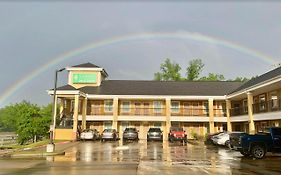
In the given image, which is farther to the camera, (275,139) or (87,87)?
(87,87)

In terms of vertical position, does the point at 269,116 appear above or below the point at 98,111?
below

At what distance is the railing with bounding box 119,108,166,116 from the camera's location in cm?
4019

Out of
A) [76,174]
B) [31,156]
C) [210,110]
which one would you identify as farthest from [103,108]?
[76,174]

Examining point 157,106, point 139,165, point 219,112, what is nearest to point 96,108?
point 157,106

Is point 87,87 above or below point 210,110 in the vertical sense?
above

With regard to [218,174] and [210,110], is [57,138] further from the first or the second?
[218,174]

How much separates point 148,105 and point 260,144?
80.0 feet

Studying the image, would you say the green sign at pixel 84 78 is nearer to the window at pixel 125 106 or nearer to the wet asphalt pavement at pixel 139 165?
the window at pixel 125 106

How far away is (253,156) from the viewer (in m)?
17.7

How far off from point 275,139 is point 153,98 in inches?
863

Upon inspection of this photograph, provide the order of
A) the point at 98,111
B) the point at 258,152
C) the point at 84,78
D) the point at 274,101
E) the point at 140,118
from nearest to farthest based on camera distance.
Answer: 1. the point at 258,152
2. the point at 274,101
3. the point at 140,118
4. the point at 98,111
5. the point at 84,78

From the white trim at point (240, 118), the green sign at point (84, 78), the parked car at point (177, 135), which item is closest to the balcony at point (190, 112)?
the white trim at point (240, 118)

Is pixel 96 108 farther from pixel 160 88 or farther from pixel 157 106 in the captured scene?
pixel 160 88

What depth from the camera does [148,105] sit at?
41375 millimetres
